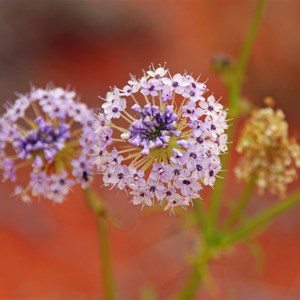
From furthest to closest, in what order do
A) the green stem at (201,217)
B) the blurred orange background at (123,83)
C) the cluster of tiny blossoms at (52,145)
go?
the blurred orange background at (123,83) → the green stem at (201,217) → the cluster of tiny blossoms at (52,145)

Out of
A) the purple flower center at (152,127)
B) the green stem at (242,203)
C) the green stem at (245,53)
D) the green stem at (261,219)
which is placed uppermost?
the green stem at (245,53)

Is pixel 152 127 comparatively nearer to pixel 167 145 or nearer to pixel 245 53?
pixel 167 145

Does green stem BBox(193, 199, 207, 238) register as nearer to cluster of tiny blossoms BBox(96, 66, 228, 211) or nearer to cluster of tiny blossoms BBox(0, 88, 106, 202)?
cluster of tiny blossoms BBox(0, 88, 106, 202)

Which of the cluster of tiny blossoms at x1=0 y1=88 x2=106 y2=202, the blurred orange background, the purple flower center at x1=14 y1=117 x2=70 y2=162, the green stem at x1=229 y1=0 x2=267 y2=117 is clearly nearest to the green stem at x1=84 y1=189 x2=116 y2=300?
the cluster of tiny blossoms at x1=0 y1=88 x2=106 y2=202

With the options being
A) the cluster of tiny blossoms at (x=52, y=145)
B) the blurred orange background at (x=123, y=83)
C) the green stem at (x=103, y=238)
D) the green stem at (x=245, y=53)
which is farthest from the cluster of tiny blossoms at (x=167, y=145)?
the blurred orange background at (x=123, y=83)

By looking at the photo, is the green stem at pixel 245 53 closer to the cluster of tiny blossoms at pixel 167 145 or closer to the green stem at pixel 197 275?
the green stem at pixel 197 275

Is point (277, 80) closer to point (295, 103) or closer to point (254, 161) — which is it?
point (295, 103)
